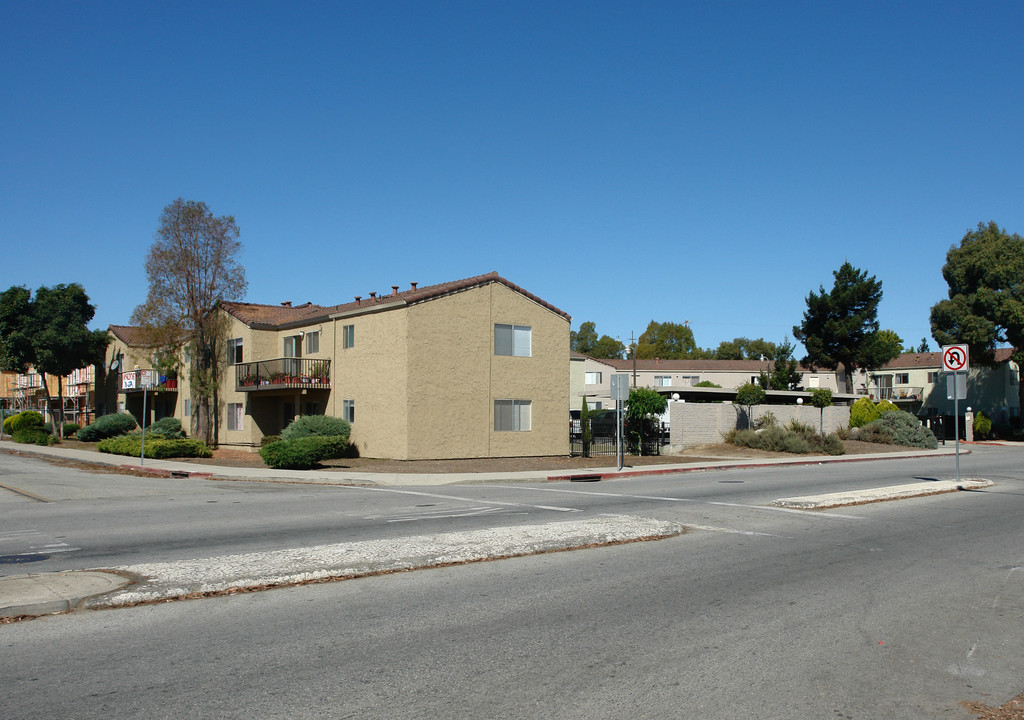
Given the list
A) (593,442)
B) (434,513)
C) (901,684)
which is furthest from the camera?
(593,442)

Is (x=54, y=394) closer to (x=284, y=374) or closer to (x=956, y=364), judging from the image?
(x=284, y=374)

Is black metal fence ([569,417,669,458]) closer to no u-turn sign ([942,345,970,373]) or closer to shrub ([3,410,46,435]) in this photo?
no u-turn sign ([942,345,970,373])

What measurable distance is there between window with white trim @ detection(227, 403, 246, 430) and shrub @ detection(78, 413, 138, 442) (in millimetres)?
9044

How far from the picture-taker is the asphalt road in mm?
5332

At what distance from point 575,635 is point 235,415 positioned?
115 feet

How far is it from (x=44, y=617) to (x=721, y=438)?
112 ft

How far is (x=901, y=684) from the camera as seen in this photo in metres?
5.79

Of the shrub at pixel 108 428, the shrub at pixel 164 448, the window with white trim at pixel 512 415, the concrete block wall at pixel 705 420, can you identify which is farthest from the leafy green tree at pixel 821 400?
the shrub at pixel 108 428

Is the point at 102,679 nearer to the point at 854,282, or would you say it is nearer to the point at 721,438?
the point at 721,438

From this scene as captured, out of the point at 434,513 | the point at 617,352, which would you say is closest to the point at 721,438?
the point at 434,513

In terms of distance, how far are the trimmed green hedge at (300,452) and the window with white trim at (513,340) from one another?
8079 mm

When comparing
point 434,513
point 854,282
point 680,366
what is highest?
point 854,282

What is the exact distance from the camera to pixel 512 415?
32.2 m

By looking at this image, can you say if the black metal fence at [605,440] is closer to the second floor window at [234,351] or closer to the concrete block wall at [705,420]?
the concrete block wall at [705,420]
